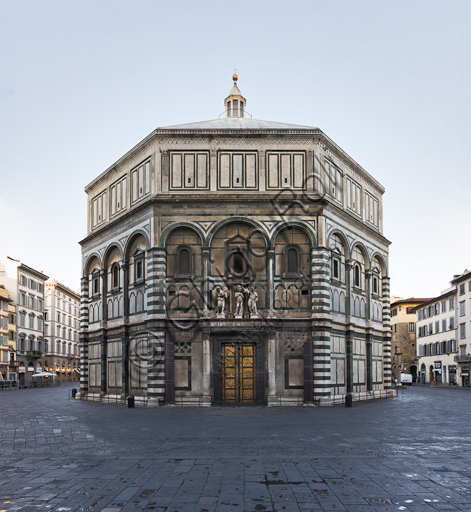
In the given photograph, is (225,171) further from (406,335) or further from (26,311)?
(406,335)

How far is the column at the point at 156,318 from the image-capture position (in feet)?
94.1

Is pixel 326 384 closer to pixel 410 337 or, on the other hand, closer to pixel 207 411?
pixel 207 411

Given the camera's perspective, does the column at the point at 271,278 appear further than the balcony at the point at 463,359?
No

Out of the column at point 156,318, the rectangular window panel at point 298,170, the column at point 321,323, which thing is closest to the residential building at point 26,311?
the column at point 156,318

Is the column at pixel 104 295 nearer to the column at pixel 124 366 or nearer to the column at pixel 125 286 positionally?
the column at pixel 125 286

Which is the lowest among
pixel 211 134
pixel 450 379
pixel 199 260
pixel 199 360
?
pixel 450 379

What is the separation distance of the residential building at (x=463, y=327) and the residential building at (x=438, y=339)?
1.18 metres

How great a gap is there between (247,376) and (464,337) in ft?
148

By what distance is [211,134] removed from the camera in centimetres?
3041

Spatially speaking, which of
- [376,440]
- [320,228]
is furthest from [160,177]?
[376,440]

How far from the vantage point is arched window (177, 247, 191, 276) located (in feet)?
98.3

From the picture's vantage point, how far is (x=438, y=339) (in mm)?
75812

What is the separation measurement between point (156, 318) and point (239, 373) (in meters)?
4.85

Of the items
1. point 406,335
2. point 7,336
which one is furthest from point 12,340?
point 406,335
